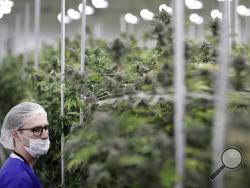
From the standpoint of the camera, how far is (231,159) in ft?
6.93

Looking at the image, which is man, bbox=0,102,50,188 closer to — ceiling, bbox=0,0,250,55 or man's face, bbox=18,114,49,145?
man's face, bbox=18,114,49,145

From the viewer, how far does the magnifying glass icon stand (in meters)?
2.10

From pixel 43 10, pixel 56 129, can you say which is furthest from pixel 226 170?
pixel 43 10

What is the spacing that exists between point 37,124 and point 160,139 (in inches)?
59.7

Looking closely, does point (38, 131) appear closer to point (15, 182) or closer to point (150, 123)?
point (15, 182)

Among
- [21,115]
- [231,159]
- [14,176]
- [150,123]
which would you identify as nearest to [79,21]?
[21,115]

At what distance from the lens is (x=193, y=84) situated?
7.93 feet

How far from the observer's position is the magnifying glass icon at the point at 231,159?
2104 millimetres

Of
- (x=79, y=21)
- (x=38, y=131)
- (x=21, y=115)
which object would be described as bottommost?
(x=38, y=131)

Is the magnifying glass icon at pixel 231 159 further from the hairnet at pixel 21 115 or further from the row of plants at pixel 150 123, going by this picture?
the hairnet at pixel 21 115

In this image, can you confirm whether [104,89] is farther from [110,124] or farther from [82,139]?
[110,124]

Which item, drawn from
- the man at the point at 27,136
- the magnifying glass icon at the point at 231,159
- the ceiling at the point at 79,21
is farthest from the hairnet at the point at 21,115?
the ceiling at the point at 79,21

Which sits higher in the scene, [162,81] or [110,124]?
[162,81]

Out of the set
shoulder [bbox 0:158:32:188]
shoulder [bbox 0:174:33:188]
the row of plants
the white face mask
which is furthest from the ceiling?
the row of plants
